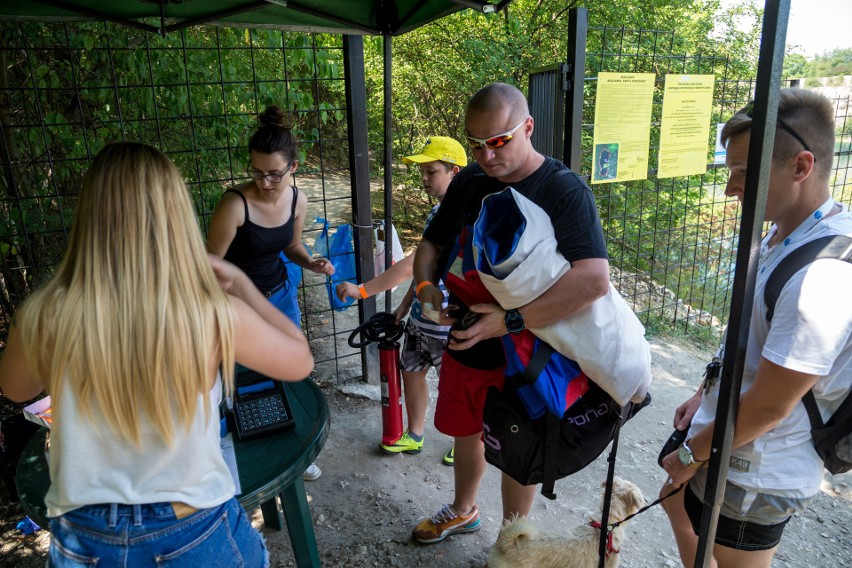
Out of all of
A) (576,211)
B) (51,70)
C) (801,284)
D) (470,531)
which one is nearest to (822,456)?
(801,284)

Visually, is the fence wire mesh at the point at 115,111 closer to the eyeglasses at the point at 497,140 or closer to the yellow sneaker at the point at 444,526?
the yellow sneaker at the point at 444,526

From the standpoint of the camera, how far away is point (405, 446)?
11.3ft

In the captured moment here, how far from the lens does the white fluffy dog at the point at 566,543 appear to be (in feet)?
6.56

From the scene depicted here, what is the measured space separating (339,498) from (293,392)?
116cm

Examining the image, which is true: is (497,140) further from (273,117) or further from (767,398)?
(273,117)

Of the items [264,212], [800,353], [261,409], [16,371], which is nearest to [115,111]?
[264,212]

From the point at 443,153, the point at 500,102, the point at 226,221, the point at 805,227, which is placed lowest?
the point at 226,221

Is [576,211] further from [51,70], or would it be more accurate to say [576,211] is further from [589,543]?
[51,70]

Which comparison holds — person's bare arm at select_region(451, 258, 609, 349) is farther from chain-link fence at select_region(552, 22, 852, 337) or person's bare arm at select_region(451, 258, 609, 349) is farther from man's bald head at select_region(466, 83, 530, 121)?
chain-link fence at select_region(552, 22, 852, 337)

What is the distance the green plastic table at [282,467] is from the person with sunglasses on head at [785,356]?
3.73 feet

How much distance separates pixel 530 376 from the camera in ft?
6.21

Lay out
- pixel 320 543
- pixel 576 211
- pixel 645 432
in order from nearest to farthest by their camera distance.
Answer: pixel 576 211 < pixel 320 543 < pixel 645 432

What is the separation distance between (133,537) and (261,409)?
740mm

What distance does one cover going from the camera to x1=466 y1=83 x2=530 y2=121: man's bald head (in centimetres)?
199
